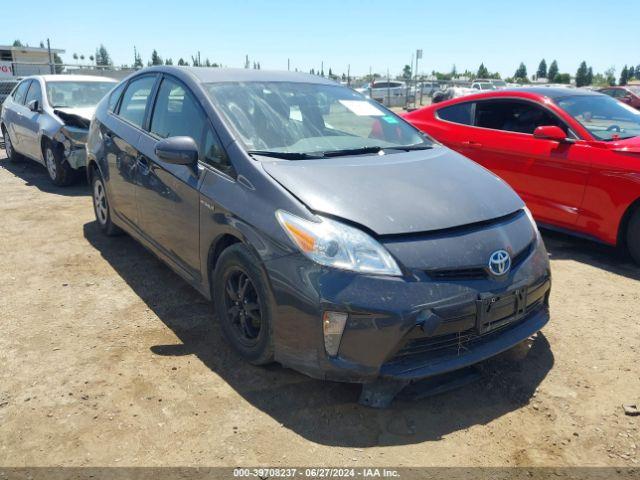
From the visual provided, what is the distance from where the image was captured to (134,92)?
454cm

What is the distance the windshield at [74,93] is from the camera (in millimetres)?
7914

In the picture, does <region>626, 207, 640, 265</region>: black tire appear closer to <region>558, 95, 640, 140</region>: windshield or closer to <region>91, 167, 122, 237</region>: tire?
<region>558, 95, 640, 140</region>: windshield

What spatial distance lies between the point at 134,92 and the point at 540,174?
384 centimetres

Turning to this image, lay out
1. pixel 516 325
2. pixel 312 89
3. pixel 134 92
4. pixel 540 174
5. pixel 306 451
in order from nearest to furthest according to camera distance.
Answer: pixel 306 451 → pixel 516 325 → pixel 312 89 → pixel 134 92 → pixel 540 174

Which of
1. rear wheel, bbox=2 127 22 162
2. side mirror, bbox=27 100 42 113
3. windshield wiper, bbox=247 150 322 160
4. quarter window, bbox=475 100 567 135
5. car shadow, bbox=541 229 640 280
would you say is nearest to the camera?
windshield wiper, bbox=247 150 322 160

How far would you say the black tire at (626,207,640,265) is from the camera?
4559mm

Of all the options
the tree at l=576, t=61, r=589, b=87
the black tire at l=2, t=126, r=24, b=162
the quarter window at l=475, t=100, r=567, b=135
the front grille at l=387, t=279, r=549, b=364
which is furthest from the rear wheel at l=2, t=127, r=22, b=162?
the tree at l=576, t=61, r=589, b=87

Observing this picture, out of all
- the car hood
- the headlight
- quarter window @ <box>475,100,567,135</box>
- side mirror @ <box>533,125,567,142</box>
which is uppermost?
quarter window @ <box>475,100,567,135</box>

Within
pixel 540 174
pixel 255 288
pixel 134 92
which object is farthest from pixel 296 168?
pixel 540 174

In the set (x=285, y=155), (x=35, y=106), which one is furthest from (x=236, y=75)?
(x=35, y=106)

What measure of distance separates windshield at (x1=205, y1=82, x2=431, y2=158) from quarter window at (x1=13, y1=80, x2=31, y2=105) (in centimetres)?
667

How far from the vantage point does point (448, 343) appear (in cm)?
255

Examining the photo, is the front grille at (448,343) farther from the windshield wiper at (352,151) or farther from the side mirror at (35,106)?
the side mirror at (35,106)

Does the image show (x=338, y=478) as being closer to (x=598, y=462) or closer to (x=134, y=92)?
(x=598, y=462)
